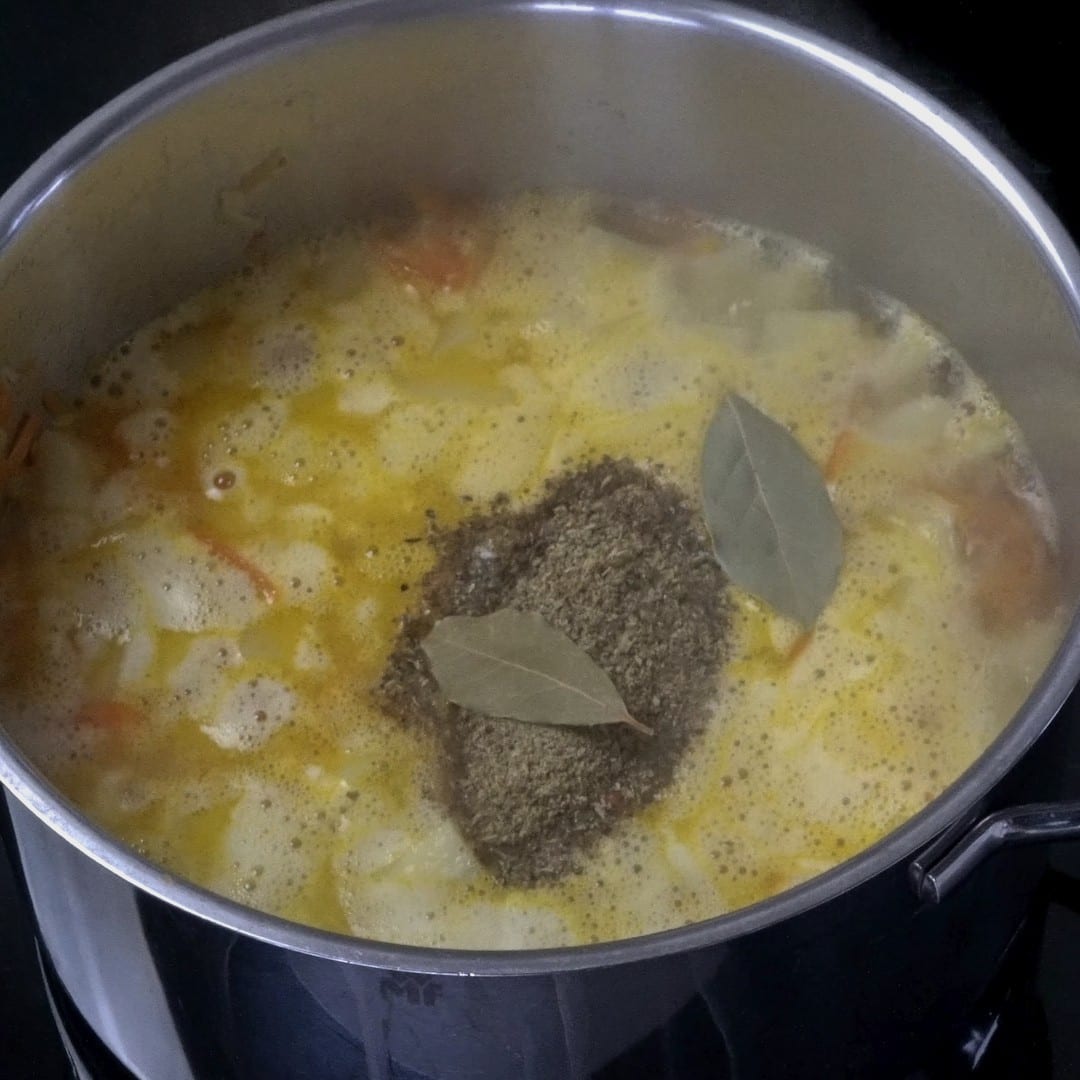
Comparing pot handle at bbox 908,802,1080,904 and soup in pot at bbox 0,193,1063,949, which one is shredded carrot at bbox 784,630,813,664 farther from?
pot handle at bbox 908,802,1080,904

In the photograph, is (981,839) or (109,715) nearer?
(981,839)

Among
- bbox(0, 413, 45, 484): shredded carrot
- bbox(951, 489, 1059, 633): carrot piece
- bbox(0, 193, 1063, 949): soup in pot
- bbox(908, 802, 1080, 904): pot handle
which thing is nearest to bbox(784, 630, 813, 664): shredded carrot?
bbox(0, 193, 1063, 949): soup in pot

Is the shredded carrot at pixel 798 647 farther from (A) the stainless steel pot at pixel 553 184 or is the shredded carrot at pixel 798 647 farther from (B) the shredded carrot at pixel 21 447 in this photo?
(B) the shredded carrot at pixel 21 447

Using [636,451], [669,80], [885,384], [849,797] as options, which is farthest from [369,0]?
[849,797]

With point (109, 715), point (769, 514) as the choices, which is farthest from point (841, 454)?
point (109, 715)

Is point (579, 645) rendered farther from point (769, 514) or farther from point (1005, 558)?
point (1005, 558)

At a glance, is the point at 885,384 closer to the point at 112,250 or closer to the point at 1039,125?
the point at 1039,125
